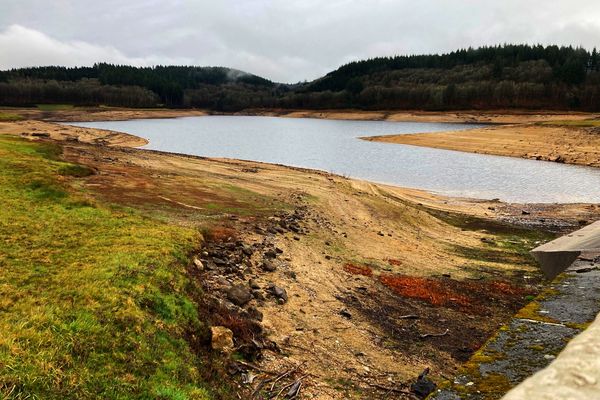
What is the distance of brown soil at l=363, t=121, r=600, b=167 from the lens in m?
63.7

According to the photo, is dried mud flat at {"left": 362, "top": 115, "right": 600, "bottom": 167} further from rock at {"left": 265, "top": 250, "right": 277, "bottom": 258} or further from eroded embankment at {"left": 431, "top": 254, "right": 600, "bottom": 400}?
eroded embankment at {"left": 431, "top": 254, "right": 600, "bottom": 400}

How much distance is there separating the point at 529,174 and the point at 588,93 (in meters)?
95.1

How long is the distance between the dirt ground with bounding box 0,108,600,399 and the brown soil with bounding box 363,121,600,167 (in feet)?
109

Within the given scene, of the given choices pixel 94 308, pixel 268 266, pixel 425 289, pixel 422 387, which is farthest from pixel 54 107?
pixel 422 387

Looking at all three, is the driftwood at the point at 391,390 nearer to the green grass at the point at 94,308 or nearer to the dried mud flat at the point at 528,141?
the green grass at the point at 94,308

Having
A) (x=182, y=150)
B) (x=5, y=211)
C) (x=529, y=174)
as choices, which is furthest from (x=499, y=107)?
(x=5, y=211)

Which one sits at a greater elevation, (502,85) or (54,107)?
(502,85)

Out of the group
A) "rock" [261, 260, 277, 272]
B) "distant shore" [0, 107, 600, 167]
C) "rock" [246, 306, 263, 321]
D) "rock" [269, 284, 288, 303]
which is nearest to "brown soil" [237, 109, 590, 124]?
"distant shore" [0, 107, 600, 167]

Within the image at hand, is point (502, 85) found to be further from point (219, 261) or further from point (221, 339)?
point (221, 339)

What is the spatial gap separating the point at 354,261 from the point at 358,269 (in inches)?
50.2

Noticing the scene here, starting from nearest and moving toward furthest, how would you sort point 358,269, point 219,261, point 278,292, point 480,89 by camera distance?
point 278,292, point 219,261, point 358,269, point 480,89

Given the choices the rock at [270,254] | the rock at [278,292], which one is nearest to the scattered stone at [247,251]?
the rock at [270,254]

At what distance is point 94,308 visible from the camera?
8.76 metres

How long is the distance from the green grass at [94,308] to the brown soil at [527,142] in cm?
6266
